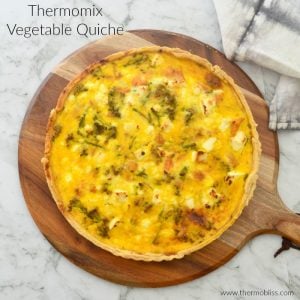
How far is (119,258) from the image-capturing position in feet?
9.87

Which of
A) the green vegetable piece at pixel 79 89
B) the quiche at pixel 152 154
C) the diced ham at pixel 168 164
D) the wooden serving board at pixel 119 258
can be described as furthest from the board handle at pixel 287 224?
the green vegetable piece at pixel 79 89

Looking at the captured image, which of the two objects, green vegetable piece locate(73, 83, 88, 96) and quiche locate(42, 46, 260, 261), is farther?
green vegetable piece locate(73, 83, 88, 96)

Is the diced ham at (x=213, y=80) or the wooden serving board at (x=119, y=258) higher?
the diced ham at (x=213, y=80)

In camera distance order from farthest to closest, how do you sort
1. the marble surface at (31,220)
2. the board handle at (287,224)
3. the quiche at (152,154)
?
the marble surface at (31,220)
the board handle at (287,224)
the quiche at (152,154)

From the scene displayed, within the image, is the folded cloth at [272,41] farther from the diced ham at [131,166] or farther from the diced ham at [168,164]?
the diced ham at [131,166]

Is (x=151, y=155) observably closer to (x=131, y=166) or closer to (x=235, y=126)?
(x=131, y=166)

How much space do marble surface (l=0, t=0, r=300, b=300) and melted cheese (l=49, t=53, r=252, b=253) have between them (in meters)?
0.35

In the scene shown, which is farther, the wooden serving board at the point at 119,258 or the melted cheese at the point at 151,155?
the wooden serving board at the point at 119,258

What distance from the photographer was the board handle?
2996mm

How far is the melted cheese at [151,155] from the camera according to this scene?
2.88m

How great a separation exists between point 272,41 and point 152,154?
0.91 meters

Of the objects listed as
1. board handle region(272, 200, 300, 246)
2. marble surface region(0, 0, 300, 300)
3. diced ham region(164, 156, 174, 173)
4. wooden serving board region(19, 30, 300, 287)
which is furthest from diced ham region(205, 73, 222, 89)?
board handle region(272, 200, 300, 246)

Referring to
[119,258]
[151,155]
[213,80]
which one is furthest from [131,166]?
[213,80]

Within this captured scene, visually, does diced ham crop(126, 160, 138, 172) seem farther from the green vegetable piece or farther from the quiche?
the green vegetable piece
